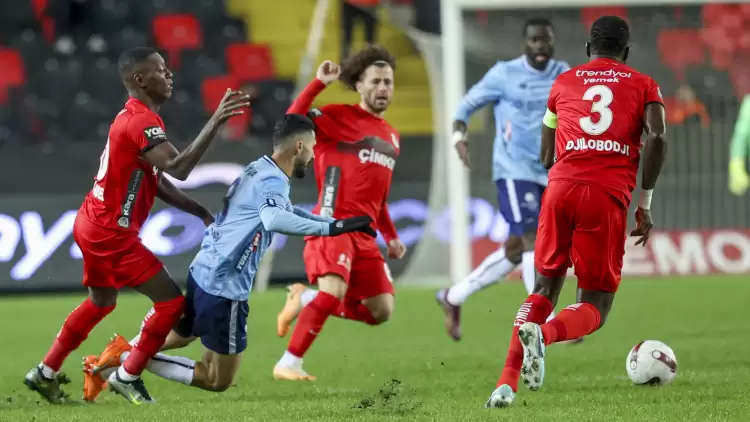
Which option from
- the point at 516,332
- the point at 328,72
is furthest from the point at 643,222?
the point at 328,72

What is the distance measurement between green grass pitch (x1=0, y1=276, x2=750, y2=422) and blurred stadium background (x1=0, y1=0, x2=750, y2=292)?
0.97 m

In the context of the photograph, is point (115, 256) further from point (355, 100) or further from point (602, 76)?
point (355, 100)

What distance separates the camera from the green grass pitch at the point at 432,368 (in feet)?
19.0

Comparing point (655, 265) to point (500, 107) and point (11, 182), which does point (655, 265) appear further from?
point (11, 182)

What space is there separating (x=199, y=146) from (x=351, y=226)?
90cm

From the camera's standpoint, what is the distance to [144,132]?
6.30 meters

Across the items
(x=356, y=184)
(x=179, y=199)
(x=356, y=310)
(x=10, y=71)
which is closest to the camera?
(x=179, y=199)

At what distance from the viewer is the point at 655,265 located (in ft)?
48.1

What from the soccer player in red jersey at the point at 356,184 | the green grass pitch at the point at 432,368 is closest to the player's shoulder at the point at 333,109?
the soccer player in red jersey at the point at 356,184

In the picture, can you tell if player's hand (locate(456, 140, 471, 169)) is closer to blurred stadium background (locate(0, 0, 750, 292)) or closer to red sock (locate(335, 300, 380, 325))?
red sock (locate(335, 300, 380, 325))

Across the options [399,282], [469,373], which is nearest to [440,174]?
[399,282]

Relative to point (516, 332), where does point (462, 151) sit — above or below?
above

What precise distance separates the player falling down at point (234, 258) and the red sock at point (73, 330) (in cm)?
38

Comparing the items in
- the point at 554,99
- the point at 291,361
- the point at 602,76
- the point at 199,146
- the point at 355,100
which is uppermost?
the point at 602,76
